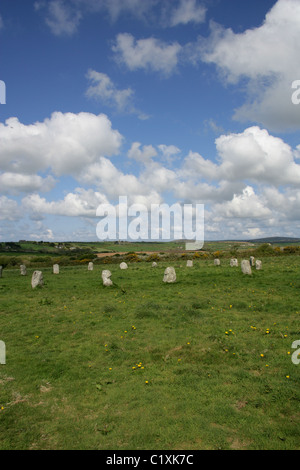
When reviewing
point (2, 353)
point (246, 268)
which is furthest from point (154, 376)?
point (246, 268)

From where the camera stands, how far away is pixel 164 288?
21.5m

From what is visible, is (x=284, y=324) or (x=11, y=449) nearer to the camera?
(x=11, y=449)

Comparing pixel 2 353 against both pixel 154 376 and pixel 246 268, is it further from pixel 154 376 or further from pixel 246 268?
pixel 246 268

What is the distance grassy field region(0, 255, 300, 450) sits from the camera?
5699 mm

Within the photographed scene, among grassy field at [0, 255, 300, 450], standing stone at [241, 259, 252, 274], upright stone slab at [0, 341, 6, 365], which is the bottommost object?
upright stone slab at [0, 341, 6, 365]

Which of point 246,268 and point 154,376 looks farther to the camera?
point 246,268

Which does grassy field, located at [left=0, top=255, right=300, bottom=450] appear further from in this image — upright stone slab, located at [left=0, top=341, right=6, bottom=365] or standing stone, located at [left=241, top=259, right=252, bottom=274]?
standing stone, located at [left=241, top=259, right=252, bottom=274]

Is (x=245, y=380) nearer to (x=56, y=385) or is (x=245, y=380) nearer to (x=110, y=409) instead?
(x=110, y=409)

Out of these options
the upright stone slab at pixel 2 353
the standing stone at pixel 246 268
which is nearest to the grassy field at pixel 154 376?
the upright stone slab at pixel 2 353

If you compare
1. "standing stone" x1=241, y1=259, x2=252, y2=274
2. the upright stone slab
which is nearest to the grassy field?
the upright stone slab

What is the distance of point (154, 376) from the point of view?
8.10m

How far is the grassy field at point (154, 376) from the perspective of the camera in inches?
224
